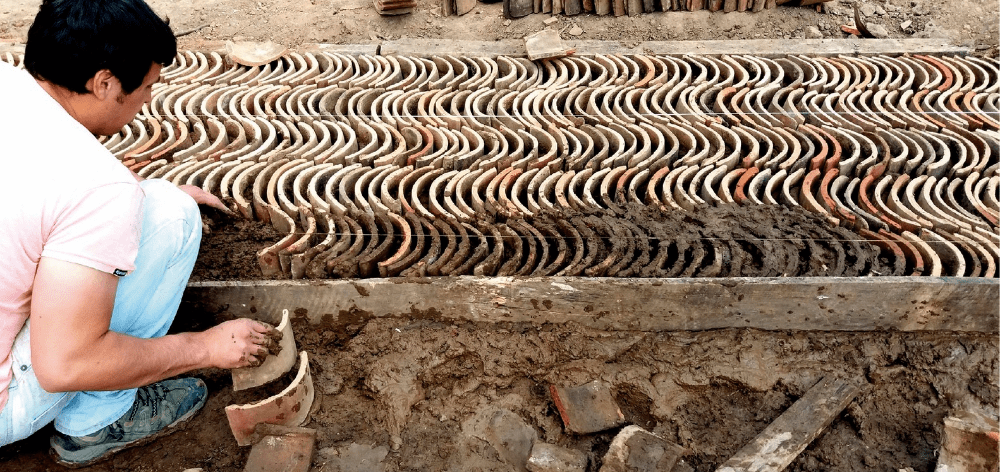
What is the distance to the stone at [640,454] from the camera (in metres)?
2.98

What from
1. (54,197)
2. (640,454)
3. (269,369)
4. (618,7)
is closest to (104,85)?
(54,197)

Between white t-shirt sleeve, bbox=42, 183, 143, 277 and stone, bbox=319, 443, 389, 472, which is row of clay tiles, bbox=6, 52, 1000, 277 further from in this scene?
white t-shirt sleeve, bbox=42, 183, 143, 277

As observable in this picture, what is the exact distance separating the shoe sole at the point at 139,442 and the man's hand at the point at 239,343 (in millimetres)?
531

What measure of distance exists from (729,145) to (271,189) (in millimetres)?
3191

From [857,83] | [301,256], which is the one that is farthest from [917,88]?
[301,256]

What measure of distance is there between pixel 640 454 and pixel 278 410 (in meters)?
1.63

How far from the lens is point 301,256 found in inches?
143

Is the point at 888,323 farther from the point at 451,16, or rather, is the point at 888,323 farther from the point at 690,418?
the point at 451,16

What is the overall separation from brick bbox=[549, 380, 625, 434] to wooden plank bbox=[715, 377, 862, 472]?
58 cm

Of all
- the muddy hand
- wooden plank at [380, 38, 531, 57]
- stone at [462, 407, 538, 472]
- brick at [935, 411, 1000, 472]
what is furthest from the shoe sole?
wooden plank at [380, 38, 531, 57]

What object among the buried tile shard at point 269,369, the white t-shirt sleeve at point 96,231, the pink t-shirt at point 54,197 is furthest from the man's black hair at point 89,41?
the buried tile shard at point 269,369

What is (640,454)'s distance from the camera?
301cm

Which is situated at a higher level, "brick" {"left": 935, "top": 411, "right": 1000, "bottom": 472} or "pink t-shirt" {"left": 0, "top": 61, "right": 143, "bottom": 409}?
"pink t-shirt" {"left": 0, "top": 61, "right": 143, "bottom": 409}

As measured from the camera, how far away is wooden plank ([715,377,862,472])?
3.04 metres
